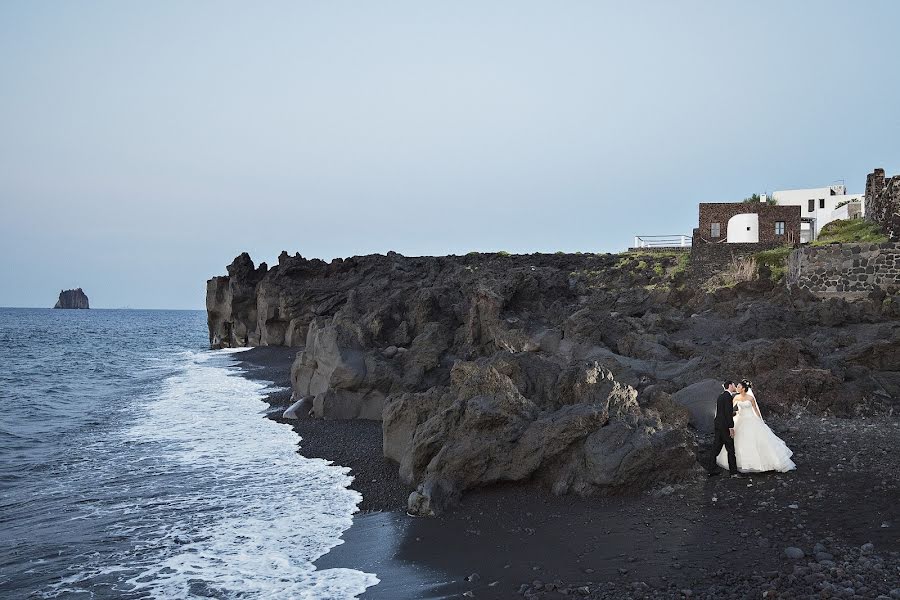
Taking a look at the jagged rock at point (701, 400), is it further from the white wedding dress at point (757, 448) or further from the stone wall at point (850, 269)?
the stone wall at point (850, 269)

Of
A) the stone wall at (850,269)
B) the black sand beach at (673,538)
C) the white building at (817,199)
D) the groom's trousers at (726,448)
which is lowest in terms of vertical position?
the black sand beach at (673,538)

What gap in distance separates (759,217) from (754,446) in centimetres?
4413

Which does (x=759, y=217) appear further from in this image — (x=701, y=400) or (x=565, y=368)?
(x=565, y=368)

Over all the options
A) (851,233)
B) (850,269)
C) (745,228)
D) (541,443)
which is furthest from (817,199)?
(541,443)

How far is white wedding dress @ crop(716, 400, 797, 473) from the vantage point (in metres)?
11.6

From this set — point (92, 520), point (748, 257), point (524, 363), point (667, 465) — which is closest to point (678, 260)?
point (748, 257)

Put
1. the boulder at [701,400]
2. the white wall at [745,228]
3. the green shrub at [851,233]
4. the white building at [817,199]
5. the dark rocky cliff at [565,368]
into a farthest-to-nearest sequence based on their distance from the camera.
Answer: the white building at [817,199]
the white wall at [745,228]
the green shrub at [851,233]
the boulder at [701,400]
the dark rocky cliff at [565,368]

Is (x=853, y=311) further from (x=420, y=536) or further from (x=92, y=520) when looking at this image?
(x=92, y=520)

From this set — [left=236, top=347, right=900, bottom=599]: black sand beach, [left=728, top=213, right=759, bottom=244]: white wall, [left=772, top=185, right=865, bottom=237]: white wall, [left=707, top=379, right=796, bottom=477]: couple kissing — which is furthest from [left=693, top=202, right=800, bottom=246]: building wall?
[left=236, top=347, right=900, bottom=599]: black sand beach

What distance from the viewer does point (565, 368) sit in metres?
15.3

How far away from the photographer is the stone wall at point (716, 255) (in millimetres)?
45156

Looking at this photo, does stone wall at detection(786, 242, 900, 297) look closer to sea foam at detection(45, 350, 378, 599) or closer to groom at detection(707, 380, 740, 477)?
groom at detection(707, 380, 740, 477)

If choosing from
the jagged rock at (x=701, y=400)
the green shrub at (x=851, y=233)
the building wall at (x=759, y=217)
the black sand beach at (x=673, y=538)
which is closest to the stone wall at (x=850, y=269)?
the green shrub at (x=851, y=233)

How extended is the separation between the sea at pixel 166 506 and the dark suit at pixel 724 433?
21.0ft
